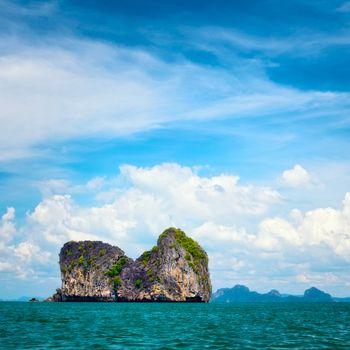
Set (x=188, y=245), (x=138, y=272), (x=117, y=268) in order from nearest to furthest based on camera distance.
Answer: (x=138, y=272) < (x=188, y=245) < (x=117, y=268)

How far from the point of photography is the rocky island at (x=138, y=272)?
150m

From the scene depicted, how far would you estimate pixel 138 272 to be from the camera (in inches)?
6166

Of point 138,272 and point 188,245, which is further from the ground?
point 188,245

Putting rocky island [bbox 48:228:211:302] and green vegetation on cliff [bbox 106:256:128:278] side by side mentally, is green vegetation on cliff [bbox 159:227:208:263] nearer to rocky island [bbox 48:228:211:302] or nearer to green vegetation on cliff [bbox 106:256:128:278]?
rocky island [bbox 48:228:211:302]

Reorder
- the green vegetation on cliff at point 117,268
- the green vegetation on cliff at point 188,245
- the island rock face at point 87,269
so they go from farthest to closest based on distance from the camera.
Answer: the island rock face at point 87,269, the green vegetation on cliff at point 117,268, the green vegetation on cliff at point 188,245

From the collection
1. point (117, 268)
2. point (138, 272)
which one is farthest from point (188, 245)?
point (117, 268)

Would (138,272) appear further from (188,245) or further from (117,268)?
(188,245)

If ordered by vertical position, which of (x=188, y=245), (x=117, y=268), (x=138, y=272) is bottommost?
(x=138, y=272)

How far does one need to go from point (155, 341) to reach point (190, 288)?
115964mm

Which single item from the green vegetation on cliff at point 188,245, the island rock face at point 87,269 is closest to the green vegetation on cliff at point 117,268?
the island rock face at point 87,269

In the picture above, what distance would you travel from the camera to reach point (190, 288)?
499 ft

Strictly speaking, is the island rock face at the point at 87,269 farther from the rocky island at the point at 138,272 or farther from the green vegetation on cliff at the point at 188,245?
the green vegetation on cliff at the point at 188,245

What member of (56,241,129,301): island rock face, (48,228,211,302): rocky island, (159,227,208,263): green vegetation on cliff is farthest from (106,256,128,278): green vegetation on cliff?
(159,227,208,263): green vegetation on cliff

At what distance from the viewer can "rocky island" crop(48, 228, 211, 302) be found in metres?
150
